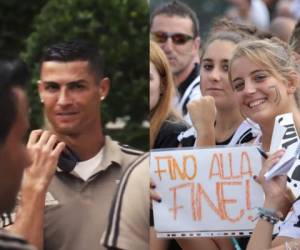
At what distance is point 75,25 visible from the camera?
15.0 feet

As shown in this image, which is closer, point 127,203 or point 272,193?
point 272,193

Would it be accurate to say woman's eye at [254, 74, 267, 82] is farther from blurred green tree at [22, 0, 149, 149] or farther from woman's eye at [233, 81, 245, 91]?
blurred green tree at [22, 0, 149, 149]

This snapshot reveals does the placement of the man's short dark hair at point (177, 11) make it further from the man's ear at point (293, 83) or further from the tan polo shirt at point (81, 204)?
the tan polo shirt at point (81, 204)

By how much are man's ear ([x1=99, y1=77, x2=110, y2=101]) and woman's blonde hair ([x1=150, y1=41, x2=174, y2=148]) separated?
0.25m

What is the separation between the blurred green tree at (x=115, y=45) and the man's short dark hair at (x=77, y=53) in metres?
0.03

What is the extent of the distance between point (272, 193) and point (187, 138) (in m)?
0.53

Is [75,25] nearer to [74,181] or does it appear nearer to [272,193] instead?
[74,181]

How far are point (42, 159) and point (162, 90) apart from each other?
2.28ft

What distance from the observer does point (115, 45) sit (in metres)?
4.56

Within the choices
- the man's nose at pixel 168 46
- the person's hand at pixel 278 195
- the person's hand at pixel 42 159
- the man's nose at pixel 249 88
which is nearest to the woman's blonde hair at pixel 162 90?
the man's nose at pixel 168 46

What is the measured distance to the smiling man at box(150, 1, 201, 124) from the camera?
444cm

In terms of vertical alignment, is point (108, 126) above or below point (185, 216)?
above

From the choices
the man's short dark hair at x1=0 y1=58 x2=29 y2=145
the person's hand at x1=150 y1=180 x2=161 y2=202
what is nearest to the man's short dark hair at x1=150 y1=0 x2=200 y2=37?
the person's hand at x1=150 y1=180 x2=161 y2=202

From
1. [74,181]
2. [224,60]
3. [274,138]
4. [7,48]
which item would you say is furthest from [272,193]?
[7,48]
